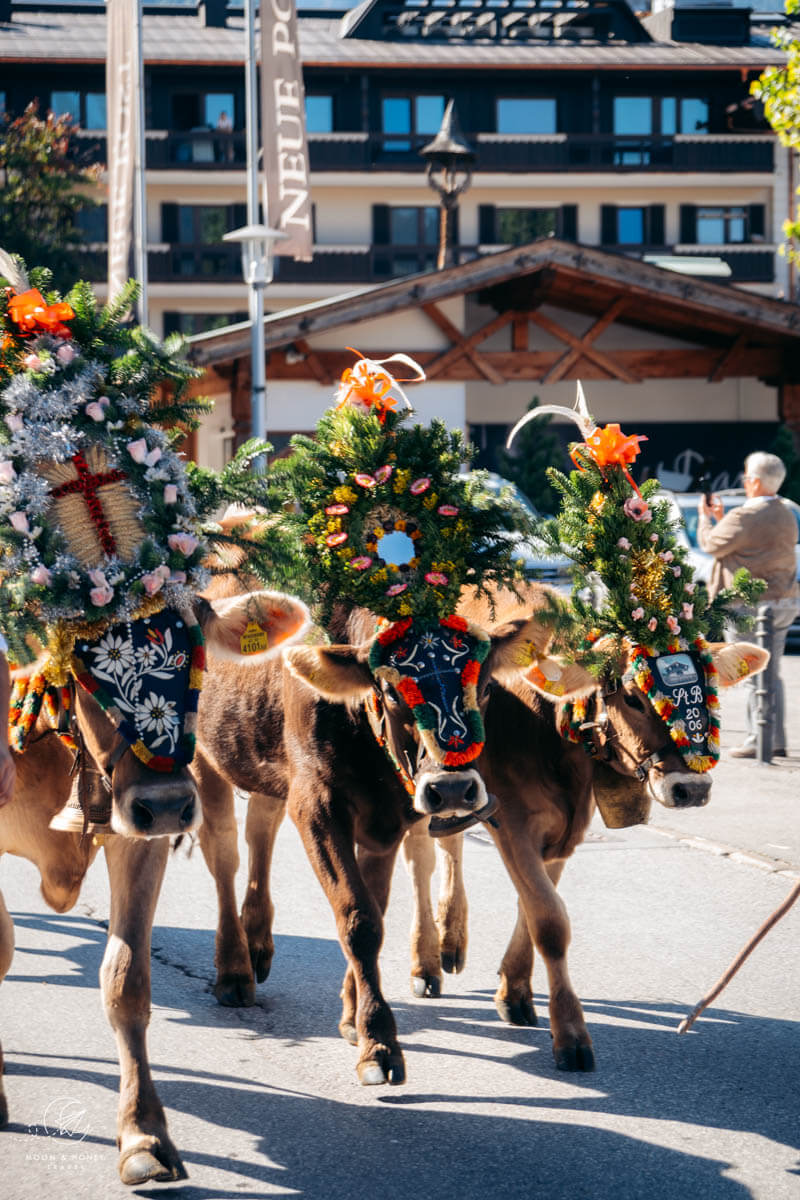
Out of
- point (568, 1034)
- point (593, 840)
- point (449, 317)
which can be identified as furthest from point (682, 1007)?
point (449, 317)

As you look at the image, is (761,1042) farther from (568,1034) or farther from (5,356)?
(5,356)

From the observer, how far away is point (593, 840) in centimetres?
1003

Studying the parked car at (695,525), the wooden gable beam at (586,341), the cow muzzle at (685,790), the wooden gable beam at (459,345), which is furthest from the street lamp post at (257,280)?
the cow muzzle at (685,790)

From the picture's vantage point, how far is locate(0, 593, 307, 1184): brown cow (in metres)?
4.69

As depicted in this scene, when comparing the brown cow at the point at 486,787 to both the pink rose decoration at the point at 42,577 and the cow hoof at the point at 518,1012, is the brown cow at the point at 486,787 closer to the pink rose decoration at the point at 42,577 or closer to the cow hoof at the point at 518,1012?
the cow hoof at the point at 518,1012

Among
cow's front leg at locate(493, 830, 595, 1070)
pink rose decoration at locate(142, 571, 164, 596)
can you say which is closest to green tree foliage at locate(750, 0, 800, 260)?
cow's front leg at locate(493, 830, 595, 1070)

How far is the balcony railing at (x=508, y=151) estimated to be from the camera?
Result: 4494 centimetres

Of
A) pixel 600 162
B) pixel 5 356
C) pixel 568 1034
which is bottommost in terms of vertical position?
pixel 568 1034

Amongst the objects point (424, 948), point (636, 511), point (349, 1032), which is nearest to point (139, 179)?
point (424, 948)

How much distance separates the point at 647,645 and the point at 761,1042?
1.57 meters

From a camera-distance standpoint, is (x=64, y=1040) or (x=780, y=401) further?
(x=780, y=401)

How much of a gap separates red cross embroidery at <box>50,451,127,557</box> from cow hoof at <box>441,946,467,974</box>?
2991 mm

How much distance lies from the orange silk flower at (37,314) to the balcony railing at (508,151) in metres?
41.0

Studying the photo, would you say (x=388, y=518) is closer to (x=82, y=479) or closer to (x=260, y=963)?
(x=82, y=479)
